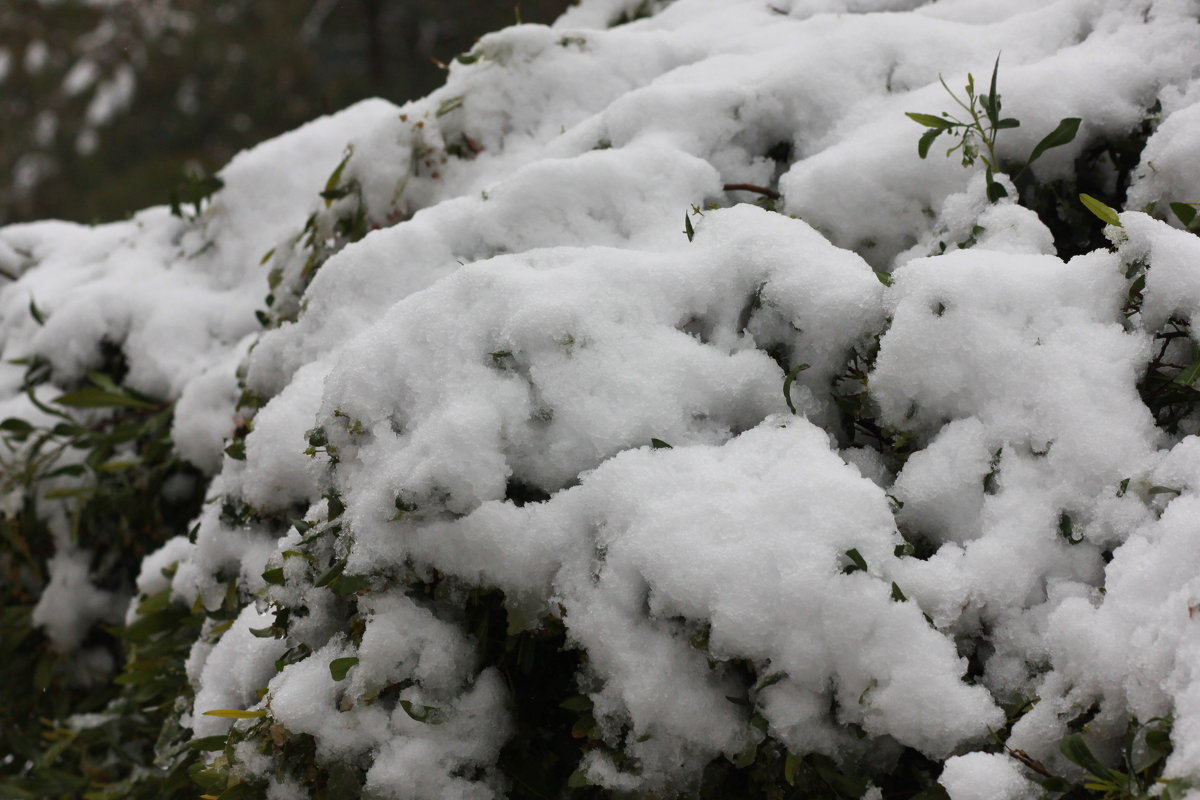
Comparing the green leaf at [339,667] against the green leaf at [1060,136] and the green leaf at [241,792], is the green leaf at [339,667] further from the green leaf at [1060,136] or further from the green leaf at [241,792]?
the green leaf at [1060,136]

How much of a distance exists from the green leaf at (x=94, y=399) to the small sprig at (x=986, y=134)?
205 cm

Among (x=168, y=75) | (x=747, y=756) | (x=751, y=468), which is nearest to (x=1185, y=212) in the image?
(x=751, y=468)

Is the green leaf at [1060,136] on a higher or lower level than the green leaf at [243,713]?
higher

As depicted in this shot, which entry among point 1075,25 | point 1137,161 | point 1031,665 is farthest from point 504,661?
point 1075,25

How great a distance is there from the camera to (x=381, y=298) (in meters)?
1.82

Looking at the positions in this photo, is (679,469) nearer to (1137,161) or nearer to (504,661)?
(504,661)

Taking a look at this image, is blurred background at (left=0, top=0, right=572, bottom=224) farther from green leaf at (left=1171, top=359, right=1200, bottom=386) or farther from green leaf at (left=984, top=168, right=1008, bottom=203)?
green leaf at (left=1171, top=359, right=1200, bottom=386)

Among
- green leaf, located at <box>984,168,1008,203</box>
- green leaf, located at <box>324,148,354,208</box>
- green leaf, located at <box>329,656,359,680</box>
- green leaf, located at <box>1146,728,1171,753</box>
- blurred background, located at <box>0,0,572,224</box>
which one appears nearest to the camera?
green leaf, located at <box>1146,728,1171,753</box>

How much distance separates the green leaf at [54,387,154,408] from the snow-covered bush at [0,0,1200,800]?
633 millimetres

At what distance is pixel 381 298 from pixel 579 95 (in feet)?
2.63

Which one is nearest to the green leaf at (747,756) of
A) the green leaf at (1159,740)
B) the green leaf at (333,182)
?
the green leaf at (1159,740)

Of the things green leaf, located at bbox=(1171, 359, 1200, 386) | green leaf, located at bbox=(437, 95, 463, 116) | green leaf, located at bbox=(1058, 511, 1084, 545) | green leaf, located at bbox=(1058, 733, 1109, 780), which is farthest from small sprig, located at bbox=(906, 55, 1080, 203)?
green leaf, located at bbox=(437, 95, 463, 116)

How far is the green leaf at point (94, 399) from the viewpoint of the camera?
239 cm

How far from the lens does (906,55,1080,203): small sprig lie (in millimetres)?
1601
